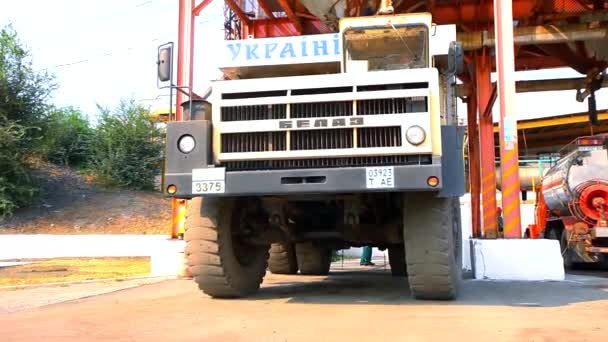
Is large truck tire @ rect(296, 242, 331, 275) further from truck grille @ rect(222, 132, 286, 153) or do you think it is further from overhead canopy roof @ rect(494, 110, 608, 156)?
overhead canopy roof @ rect(494, 110, 608, 156)

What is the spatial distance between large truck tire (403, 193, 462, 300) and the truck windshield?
186cm

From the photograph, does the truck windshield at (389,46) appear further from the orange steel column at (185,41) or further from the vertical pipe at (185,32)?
the vertical pipe at (185,32)

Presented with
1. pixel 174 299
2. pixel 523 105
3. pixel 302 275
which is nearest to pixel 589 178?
pixel 302 275

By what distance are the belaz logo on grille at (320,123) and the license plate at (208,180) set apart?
0.82 m

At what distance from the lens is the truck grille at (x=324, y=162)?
617 cm

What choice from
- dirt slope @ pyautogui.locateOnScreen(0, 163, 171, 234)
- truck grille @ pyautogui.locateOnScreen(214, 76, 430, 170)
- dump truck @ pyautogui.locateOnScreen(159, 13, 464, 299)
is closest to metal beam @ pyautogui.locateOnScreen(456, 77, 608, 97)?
dirt slope @ pyautogui.locateOnScreen(0, 163, 171, 234)

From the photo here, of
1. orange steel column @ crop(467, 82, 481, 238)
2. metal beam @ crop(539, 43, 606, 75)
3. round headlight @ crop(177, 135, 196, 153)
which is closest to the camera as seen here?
round headlight @ crop(177, 135, 196, 153)

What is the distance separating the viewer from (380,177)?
6.04 meters

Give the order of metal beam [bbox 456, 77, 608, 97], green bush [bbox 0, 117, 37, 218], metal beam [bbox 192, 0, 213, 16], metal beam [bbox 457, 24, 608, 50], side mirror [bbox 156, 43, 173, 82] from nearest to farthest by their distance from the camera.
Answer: side mirror [bbox 156, 43, 173, 82] → metal beam [bbox 192, 0, 213, 16] → metal beam [bbox 457, 24, 608, 50] → metal beam [bbox 456, 77, 608, 97] → green bush [bbox 0, 117, 37, 218]

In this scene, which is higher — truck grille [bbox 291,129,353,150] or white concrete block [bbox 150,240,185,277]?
truck grille [bbox 291,129,353,150]

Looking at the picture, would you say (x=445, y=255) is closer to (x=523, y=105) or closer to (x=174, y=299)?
(x=174, y=299)

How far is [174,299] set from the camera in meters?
7.86

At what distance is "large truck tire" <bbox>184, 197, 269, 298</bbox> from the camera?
6.94 m

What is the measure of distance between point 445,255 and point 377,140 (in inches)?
56.5
